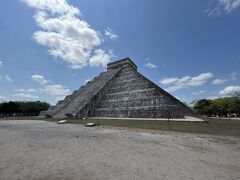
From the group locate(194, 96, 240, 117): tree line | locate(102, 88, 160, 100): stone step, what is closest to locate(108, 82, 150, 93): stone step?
locate(102, 88, 160, 100): stone step

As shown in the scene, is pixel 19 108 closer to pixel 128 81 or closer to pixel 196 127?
pixel 128 81

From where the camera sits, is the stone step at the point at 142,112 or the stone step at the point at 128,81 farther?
the stone step at the point at 128,81

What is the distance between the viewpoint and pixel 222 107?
190 feet

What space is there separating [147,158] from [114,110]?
896 inches

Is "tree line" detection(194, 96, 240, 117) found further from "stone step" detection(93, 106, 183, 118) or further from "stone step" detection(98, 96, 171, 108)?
"stone step" detection(93, 106, 183, 118)

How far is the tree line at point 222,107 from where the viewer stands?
5328 cm

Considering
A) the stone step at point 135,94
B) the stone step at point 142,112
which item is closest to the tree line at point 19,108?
the stone step at point 142,112

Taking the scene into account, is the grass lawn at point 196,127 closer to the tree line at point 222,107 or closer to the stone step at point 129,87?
the stone step at point 129,87

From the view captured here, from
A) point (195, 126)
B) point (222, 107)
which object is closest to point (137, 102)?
point (195, 126)

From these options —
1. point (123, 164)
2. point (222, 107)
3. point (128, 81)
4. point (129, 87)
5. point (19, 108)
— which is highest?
point (128, 81)

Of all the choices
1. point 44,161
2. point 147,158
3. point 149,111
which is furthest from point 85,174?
point 149,111

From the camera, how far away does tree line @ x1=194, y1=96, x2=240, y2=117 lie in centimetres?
5328

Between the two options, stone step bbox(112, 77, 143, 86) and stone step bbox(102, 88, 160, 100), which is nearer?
stone step bbox(102, 88, 160, 100)

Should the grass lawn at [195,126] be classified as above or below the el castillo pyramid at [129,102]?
below
